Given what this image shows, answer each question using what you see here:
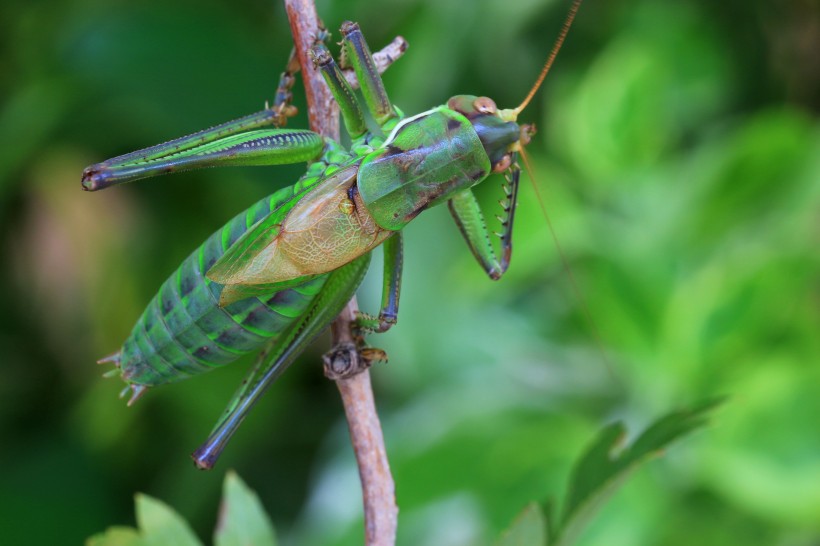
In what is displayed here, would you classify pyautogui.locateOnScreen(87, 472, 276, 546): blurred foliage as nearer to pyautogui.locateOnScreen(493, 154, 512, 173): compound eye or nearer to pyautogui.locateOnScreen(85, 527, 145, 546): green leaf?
pyautogui.locateOnScreen(85, 527, 145, 546): green leaf

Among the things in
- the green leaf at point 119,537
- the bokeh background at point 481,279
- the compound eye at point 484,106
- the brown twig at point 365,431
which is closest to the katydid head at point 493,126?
the compound eye at point 484,106

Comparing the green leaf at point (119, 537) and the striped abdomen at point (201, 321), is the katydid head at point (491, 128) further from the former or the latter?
the green leaf at point (119, 537)

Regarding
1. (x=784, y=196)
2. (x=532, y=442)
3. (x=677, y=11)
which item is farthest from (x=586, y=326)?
(x=677, y=11)

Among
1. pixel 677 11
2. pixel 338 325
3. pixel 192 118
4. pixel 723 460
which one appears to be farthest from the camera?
pixel 677 11

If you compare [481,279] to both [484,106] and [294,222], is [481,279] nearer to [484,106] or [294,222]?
[484,106]

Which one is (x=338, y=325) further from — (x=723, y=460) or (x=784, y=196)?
(x=784, y=196)

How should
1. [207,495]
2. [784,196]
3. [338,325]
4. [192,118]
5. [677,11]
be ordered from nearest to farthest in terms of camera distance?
1. [338,325]
2. [784,196]
3. [192,118]
4. [207,495]
5. [677,11]
